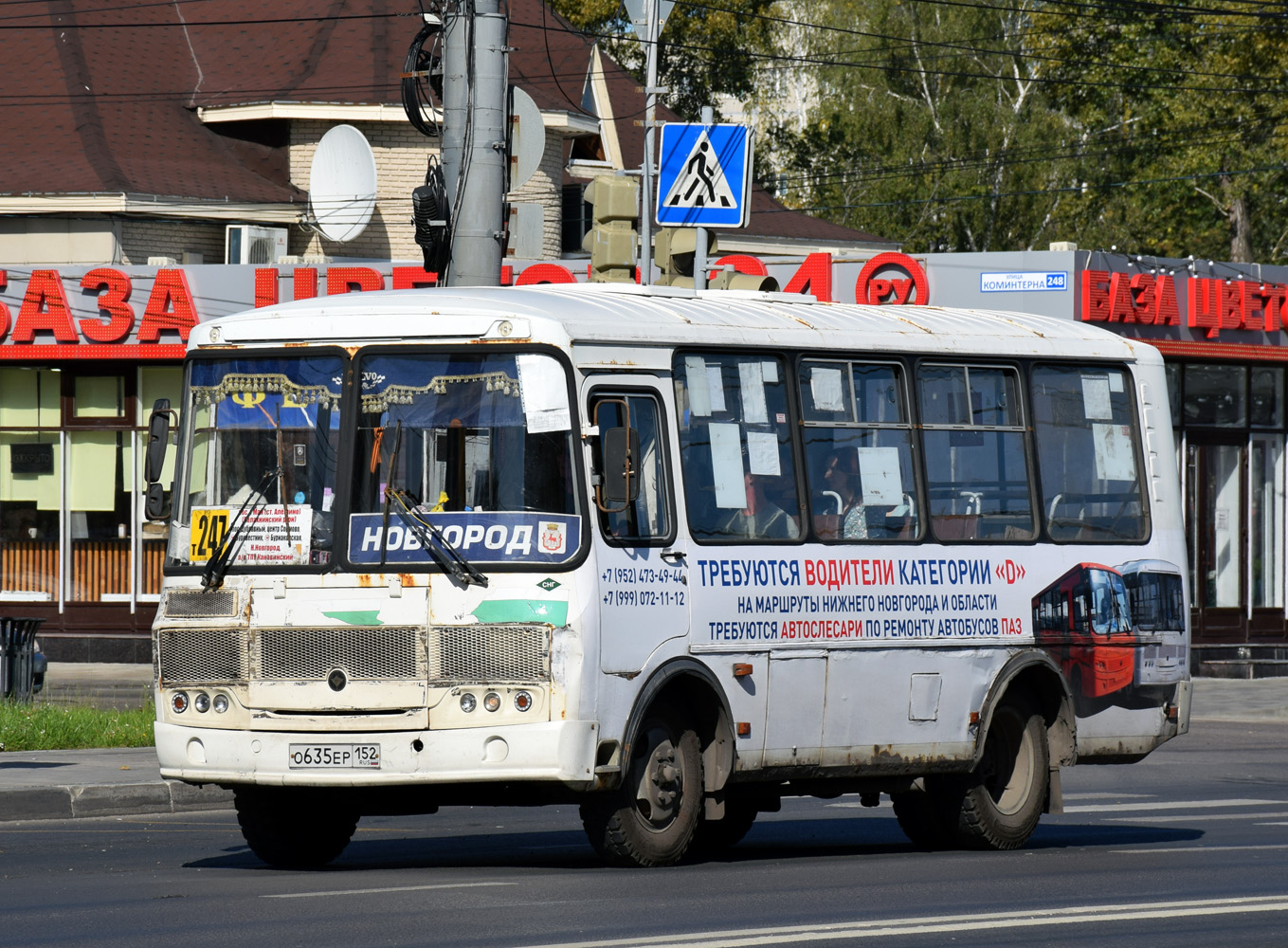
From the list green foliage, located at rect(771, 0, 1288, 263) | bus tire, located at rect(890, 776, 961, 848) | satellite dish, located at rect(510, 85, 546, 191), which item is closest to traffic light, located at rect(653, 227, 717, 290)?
satellite dish, located at rect(510, 85, 546, 191)

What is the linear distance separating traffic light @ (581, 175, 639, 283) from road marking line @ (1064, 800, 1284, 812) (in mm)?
5880

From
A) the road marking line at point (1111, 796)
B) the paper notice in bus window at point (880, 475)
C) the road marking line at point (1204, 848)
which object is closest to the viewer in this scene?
the paper notice in bus window at point (880, 475)

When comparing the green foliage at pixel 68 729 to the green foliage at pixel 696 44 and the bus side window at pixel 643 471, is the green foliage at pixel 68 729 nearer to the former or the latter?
the bus side window at pixel 643 471

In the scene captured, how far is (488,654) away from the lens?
10.3m

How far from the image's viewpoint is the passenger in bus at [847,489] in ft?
38.9

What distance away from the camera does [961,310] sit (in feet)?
43.7

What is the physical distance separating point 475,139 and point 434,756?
21.0ft

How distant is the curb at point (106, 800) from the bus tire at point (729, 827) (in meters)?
3.66

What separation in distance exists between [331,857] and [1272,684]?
18.7 meters

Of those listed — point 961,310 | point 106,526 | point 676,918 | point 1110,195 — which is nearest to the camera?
point 676,918

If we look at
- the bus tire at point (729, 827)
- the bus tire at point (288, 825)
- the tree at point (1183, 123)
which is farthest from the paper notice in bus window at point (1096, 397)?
the tree at point (1183, 123)

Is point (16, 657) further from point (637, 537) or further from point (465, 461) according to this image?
point (637, 537)

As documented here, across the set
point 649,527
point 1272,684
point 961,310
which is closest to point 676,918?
point 649,527

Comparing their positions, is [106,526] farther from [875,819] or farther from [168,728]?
[168,728]
